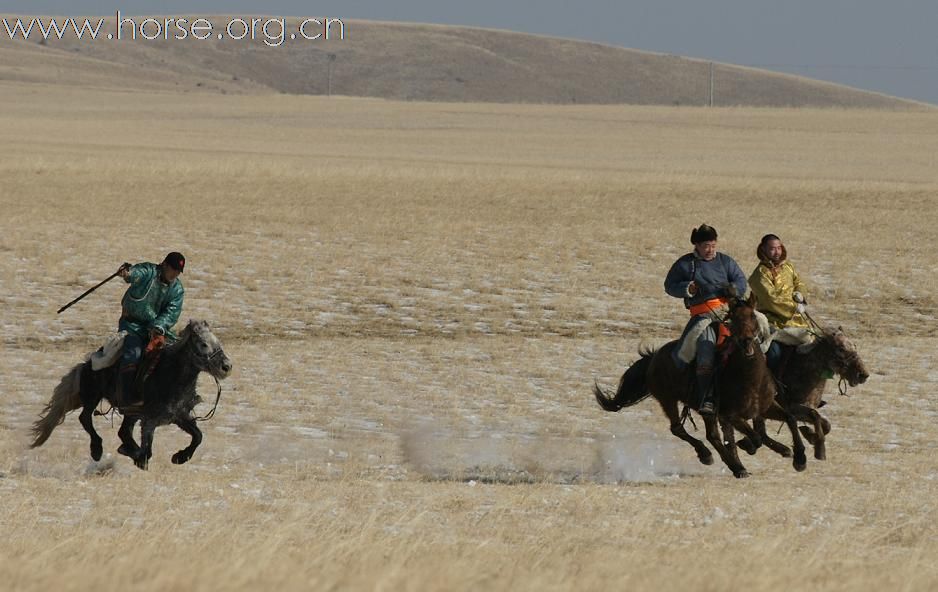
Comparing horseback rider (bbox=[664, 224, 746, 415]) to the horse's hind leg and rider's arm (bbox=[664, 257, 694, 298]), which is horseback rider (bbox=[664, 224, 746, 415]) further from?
the horse's hind leg

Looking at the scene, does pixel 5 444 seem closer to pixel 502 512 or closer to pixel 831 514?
pixel 502 512

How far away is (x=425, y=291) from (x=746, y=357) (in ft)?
45.3

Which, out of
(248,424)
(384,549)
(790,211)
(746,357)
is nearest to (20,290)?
(248,424)

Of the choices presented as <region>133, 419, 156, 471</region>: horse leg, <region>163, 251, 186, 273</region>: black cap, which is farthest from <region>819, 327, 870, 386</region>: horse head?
<region>133, 419, 156, 471</region>: horse leg

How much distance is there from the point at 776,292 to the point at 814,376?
0.79 m

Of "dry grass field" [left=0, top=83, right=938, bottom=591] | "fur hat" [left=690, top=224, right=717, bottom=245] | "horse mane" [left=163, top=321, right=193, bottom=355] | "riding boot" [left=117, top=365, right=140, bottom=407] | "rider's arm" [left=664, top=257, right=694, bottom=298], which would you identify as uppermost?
"fur hat" [left=690, top=224, right=717, bottom=245]

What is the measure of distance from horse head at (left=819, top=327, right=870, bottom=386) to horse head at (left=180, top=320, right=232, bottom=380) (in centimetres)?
498

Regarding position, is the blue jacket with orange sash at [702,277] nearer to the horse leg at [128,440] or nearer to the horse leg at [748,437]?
the horse leg at [748,437]

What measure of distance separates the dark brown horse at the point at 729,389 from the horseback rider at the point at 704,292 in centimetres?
11

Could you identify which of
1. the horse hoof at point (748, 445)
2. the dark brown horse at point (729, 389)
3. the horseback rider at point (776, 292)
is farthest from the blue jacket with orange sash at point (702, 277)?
the horse hoof at point (748, 445)

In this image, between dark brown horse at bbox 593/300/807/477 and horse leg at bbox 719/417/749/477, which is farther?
horse leg at bbox 719/417/749/477

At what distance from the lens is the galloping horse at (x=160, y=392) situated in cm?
1184

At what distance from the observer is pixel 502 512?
1075 centimetres

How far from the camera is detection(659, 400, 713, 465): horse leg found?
505 inches
